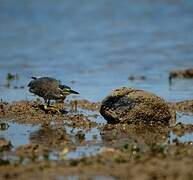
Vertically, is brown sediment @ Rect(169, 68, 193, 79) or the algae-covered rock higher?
brown sediment @ Rect(169, 68, 193, 79)

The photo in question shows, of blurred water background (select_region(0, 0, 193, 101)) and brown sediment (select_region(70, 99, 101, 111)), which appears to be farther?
blurred water background (select_region(0, 0, 193, 101))

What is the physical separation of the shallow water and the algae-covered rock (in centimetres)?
61

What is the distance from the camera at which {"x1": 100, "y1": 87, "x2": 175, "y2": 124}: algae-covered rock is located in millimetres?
9562

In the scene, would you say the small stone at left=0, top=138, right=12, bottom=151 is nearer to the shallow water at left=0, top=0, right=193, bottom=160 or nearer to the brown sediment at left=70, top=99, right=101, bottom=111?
the shallow water at left=0, top=0, right=193, bottom=160

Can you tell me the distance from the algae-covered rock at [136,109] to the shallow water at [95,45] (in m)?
0.61

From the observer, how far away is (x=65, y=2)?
3272cm

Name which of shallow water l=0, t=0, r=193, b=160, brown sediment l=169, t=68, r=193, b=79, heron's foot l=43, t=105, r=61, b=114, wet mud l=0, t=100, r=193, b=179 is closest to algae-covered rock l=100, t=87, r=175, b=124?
wet mud l=0, t=100, r=193, b=179

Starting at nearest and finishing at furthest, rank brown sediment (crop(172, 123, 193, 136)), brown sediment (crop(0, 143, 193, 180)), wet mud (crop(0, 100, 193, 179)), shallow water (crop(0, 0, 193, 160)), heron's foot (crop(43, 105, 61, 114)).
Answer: brown sediment (crop(0, 143, 193, 180)), wet mud (crop(0, 100, 193, 179)), brown sediment (crop(172, 123, 193, 136)), heron's foot (crop(43, 105, 61, 114)), shallow water (crop(0, 0, 193, 160))

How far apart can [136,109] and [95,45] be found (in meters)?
12.1

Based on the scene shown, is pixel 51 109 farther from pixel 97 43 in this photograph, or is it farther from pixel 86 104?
pixel 97 43

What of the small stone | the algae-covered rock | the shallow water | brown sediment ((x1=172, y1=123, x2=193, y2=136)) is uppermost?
the shallow water

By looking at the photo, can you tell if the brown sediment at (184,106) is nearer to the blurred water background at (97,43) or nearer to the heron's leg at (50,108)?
the blurred water background at (97,43)

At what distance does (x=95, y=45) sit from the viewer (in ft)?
70.6

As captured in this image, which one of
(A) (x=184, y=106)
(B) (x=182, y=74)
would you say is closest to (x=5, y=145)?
(A) (x=184, y=106)
